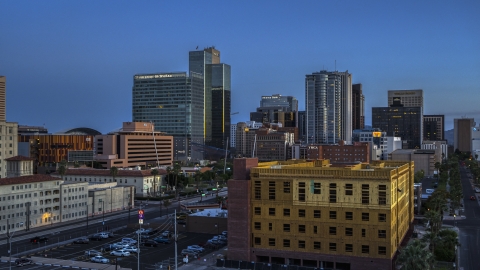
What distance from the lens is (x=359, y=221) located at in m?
64.0

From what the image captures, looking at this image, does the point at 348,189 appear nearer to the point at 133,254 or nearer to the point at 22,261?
the point at 133,254

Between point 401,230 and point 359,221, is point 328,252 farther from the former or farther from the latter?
point 401,230

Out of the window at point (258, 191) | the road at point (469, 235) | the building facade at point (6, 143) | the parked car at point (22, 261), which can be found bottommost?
the road at point (469, 235)

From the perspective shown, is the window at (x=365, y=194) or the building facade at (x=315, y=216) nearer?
the building facade at (x=315, y=216)

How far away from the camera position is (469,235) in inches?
3711

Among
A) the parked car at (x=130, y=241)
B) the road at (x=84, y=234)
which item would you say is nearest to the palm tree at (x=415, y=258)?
the road at (x=84, y=234)

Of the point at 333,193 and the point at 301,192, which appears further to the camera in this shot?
the point at 301,192

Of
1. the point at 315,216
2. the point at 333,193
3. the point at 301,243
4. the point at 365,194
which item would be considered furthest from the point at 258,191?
the point at 365,194

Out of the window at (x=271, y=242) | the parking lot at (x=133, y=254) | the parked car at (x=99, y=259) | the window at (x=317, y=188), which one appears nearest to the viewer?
the window at (x=317, y=188)

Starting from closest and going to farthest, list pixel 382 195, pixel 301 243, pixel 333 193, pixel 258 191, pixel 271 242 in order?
pixel 382 195 < pixel 333 193 < pixel 301 243 < pixel 271 242 < pixel 258 191

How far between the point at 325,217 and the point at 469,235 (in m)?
43.7

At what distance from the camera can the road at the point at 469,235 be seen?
73.9 meters

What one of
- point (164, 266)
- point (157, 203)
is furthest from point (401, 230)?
point (157, 203)

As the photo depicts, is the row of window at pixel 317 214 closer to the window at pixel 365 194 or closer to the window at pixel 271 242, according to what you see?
the window at pixel 365 194
